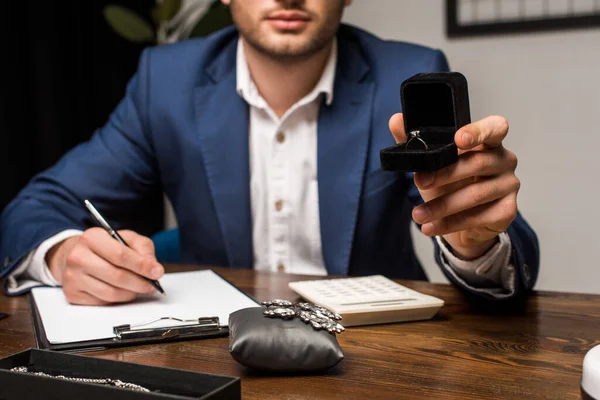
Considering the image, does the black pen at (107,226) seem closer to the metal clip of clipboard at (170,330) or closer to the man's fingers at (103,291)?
the man's fingers at (103,291)

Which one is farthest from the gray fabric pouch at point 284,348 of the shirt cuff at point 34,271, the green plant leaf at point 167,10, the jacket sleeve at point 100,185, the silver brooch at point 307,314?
the green plant leaf at point 167,10

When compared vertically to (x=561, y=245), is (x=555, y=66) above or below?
above

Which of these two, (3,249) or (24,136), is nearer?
(3,249)

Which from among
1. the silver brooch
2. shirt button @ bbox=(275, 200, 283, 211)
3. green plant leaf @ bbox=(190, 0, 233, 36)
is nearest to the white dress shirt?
shirt button @ bbox=(275, 200, 283, 211)

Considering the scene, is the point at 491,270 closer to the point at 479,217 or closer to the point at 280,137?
the point at 479,217

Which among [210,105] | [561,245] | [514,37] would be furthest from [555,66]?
[210,105]

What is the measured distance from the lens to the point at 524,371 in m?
0.73

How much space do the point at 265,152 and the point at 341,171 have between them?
21 centimetres

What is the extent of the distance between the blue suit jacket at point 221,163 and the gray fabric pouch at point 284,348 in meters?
0.78

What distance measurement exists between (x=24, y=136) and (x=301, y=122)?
4.92 ft

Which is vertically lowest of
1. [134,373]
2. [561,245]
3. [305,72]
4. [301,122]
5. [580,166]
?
[561,245]

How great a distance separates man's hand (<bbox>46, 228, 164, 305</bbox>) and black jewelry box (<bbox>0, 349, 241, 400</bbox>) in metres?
0.34

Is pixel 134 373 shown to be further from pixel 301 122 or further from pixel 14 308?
pixel 301 122

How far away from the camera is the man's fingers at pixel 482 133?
2.62ft
